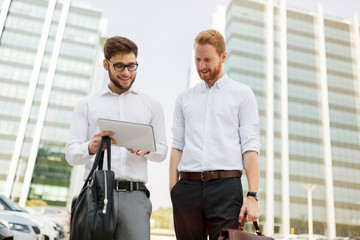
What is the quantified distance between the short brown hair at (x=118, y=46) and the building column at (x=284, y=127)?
2048 inches

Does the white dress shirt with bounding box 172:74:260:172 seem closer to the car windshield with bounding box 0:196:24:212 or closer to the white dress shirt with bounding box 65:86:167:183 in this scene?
the white dress shirt with bounding box 65:86:167:183

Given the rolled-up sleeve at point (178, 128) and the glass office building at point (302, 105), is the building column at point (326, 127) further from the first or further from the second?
the rolled-up sleeve at point (178, 128)

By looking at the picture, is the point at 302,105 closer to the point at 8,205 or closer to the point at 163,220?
the point at 163,220

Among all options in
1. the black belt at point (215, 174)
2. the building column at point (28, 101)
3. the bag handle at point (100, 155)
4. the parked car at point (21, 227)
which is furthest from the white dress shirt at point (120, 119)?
the building column at point (28, 101)

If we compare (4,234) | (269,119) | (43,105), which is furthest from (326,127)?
(4,234)

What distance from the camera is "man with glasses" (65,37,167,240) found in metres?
2.12

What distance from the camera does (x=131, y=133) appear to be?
1968mm

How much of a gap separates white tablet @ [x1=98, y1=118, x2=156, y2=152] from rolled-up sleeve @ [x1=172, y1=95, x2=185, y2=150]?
2.14 feet

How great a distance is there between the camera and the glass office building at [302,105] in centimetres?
5325

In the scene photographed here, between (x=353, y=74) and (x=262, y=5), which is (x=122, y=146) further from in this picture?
(x=353, y=74)

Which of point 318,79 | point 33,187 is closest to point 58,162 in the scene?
point 33,187

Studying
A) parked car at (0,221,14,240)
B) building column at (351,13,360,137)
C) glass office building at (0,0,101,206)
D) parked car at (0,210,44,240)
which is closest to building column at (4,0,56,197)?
glass office building at (0,0,101,206)

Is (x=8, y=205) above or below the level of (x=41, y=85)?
below

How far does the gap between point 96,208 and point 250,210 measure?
923 millimetres
